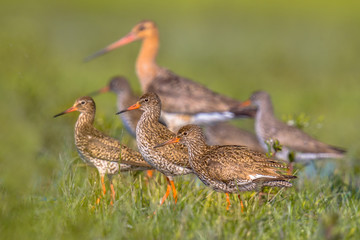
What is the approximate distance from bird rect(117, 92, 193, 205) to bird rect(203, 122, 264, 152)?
3780mm

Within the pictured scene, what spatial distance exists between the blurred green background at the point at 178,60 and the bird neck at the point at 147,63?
917mm

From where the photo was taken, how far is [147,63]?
12.0 meters

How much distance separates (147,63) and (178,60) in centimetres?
832

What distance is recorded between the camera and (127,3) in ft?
99.5

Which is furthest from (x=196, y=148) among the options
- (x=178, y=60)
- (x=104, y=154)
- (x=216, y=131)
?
(x=178, y=60)

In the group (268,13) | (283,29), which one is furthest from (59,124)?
(268,13)

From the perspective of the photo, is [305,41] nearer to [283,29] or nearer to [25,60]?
[283,29]

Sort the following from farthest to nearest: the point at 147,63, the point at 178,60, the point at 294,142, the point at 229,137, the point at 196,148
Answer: the point at 178,60 → the point at 147,63 → the point at 229,137 → the point at 294,142 → the point at 196,148

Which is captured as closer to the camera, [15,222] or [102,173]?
[15,222]

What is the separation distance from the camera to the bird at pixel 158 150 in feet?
22.4

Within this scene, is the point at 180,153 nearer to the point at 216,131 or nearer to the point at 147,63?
the point at 216,131

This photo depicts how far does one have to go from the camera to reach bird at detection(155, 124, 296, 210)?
6.38m

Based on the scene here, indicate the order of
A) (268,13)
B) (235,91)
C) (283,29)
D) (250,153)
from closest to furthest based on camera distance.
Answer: (250,153) → (235,91) → (283,29) → (268,13)

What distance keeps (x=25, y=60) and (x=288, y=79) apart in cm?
770
